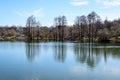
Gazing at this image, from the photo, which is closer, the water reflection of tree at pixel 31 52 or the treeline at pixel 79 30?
the water reflection of tree at pixel 31 52

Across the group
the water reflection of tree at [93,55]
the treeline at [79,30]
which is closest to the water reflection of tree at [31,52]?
the water reflection of tree at [93,55]

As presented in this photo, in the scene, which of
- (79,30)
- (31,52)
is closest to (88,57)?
(31,52)

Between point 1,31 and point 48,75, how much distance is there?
89.0 m

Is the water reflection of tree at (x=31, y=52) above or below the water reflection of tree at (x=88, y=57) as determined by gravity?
above

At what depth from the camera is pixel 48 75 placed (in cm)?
1362

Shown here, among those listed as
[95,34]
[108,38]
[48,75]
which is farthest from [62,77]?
[95,34]

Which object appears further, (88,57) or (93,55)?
(93,55)

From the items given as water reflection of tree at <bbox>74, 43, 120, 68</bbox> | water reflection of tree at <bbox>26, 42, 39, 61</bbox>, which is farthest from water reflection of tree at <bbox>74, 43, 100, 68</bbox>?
water reflection of tree at <bbox>26, 42, 39, 61</bbox>

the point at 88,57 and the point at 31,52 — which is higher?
the point at 31,52

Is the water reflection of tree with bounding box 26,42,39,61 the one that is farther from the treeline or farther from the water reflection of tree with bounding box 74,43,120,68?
the treeline

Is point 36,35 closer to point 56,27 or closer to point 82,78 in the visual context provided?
point 56,27

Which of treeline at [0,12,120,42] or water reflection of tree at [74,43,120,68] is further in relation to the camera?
treeline at [0,12,120,42]

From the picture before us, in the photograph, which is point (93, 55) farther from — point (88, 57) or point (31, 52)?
point (31, 52)

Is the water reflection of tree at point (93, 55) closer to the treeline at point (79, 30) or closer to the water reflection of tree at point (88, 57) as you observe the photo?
the water reflection of tree at point (88, 57)
